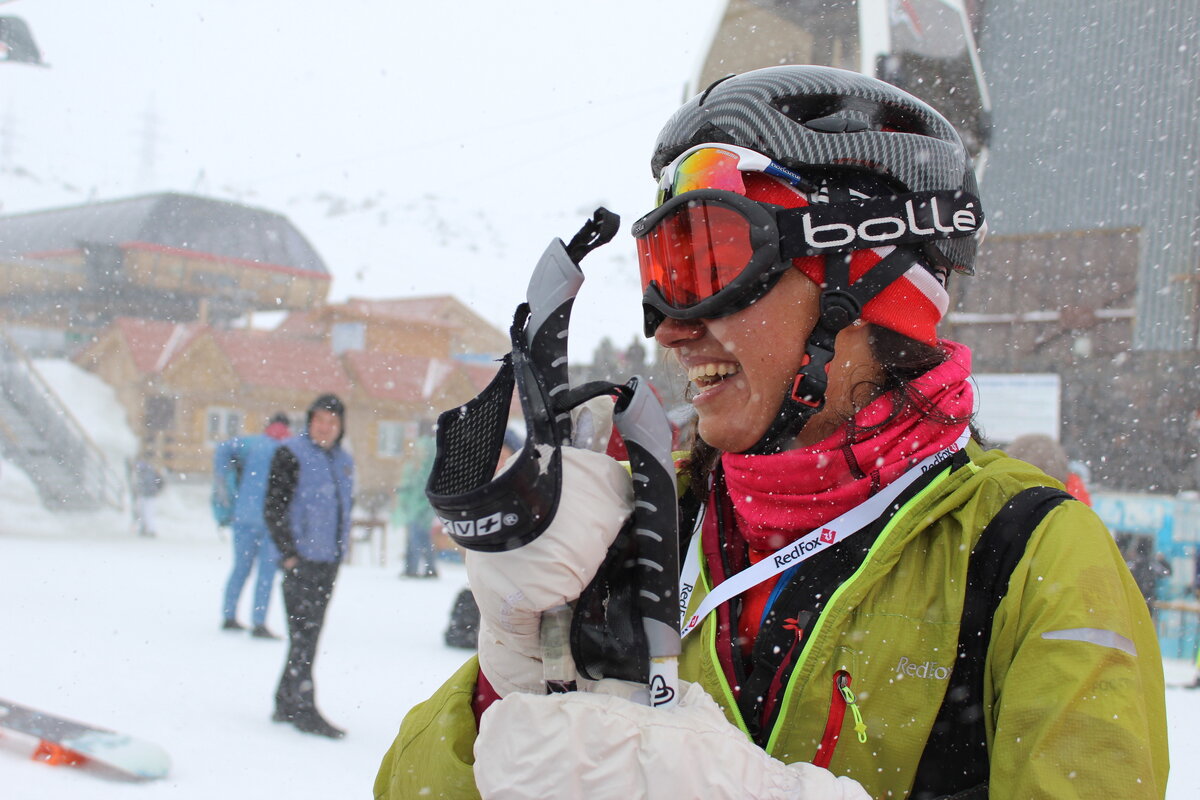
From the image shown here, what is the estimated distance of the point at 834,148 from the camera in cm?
137

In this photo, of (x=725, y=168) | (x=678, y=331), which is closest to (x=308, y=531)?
(x=678, y=331)

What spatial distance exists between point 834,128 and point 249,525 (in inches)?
273

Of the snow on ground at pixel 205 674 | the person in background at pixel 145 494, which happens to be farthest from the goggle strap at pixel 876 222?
the person in background at pixel 145 494

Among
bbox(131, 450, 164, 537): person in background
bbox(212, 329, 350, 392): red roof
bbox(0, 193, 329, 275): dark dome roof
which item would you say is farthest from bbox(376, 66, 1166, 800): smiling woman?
bbox(0, 193, 329, 275): dark dome roof

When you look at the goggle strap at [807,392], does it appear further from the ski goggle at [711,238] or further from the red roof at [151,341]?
the red roof at [151,341]

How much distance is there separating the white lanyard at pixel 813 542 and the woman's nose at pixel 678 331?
0.37 meters

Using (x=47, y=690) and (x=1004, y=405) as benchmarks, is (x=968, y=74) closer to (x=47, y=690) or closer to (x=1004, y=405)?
(x=1004, y=405)

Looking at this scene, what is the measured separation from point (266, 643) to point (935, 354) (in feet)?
22.5

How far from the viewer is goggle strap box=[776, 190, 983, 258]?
4.37 feet

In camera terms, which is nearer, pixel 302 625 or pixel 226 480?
pixel 302 625

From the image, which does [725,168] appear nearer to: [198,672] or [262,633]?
[198,672]

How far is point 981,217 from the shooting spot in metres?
1.48

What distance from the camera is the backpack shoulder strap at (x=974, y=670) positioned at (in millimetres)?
1100

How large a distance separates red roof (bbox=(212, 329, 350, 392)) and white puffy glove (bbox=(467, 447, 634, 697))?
2090 centimetres
